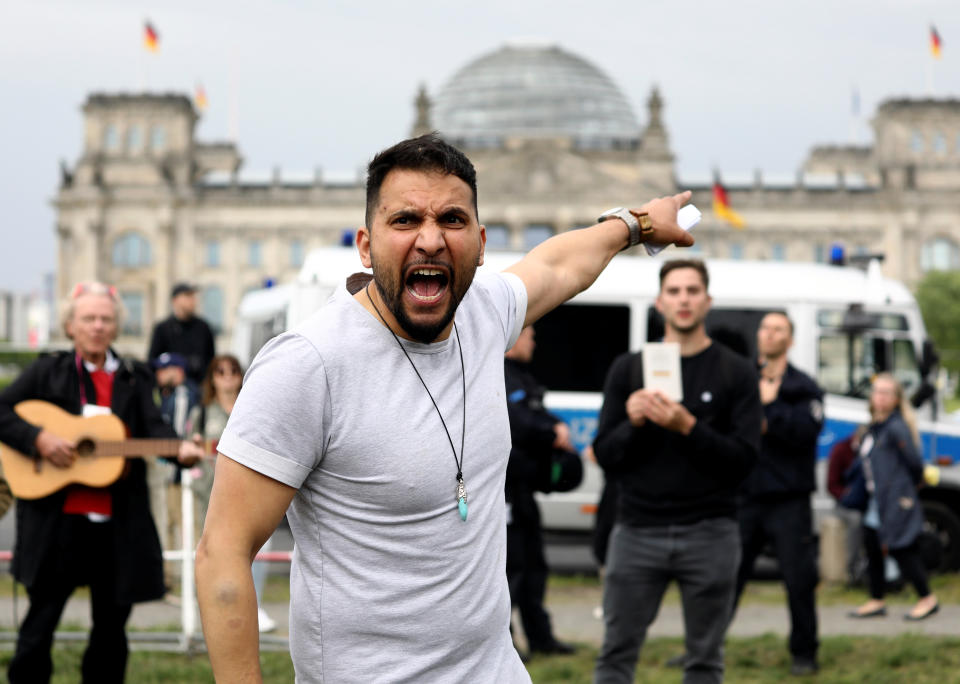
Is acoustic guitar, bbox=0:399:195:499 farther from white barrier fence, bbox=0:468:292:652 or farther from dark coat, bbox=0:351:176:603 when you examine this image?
white barrier fence, bbox=0:468:292:652

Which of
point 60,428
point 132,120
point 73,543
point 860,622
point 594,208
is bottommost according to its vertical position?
point 860,622

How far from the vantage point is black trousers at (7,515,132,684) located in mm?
5246

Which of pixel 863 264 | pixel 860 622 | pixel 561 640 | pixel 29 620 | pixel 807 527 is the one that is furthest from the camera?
pixel 863 264

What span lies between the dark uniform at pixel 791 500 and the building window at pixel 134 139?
8191cm

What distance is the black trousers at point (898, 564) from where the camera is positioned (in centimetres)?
920

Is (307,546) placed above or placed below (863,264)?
below

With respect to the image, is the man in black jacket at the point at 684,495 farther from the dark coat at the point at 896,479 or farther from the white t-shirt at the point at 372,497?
the dark coat at the point at 896,479

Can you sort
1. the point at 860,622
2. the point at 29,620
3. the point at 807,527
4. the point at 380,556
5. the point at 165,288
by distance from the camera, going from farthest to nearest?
1. the point at 165,288
2. the point at 860,622
3. the point at 807,527
4. the point at 29,620
5. the point at 380,556

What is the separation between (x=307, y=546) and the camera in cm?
244

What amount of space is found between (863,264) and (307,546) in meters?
11.3

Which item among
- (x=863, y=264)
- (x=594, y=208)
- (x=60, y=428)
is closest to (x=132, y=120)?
(x=594, y=208)

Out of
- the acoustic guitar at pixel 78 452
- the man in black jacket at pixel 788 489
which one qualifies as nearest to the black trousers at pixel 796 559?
the man in black jacket at pixel 788 489

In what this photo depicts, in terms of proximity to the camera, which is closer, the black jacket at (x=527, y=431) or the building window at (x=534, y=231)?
the black jacket at (x=527, y=431)

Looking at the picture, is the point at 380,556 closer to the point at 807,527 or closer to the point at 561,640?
the point at 807,527
